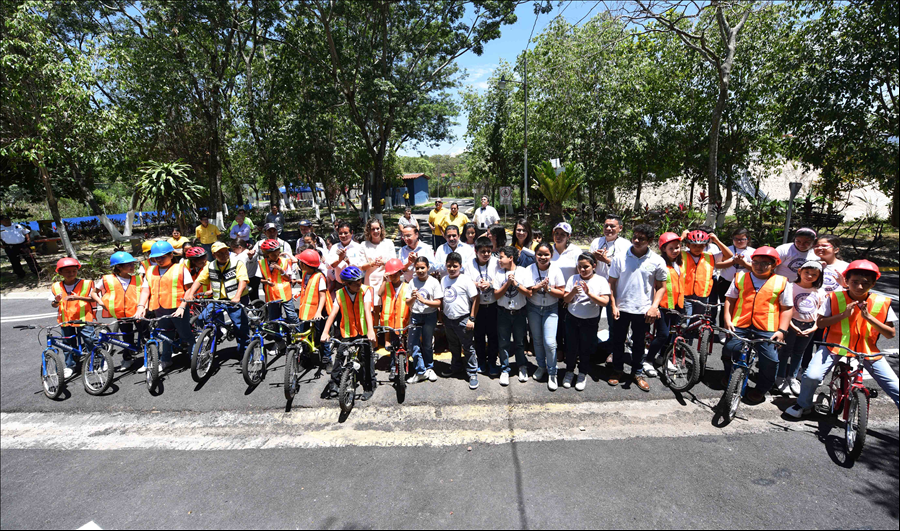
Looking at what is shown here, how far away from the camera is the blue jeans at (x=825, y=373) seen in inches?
153

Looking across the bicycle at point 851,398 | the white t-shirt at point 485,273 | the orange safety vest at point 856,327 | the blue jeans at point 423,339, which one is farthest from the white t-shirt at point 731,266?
the blue jeans at point 423,339

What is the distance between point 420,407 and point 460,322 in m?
1.10

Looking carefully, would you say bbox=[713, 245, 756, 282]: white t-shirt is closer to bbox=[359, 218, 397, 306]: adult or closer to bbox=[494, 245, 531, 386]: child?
bbox=[494, 245, 531, 386]: child

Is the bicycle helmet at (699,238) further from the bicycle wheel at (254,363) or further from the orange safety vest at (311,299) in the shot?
the bicycle wheel at (254,363)

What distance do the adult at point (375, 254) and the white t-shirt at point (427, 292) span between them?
114cm

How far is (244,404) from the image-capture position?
5191 mm

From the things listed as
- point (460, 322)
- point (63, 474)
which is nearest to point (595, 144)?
point (460, 322)

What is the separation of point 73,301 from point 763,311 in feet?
27.2

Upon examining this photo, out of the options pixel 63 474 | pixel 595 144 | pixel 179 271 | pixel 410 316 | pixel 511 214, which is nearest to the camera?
pixel 63 474

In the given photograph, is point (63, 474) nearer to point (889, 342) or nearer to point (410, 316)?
point (410, 316)

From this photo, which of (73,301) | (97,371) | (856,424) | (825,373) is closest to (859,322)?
(825,373)

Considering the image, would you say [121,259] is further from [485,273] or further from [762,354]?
[762,354]

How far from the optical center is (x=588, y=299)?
4.98m

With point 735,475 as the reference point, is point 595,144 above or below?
above
